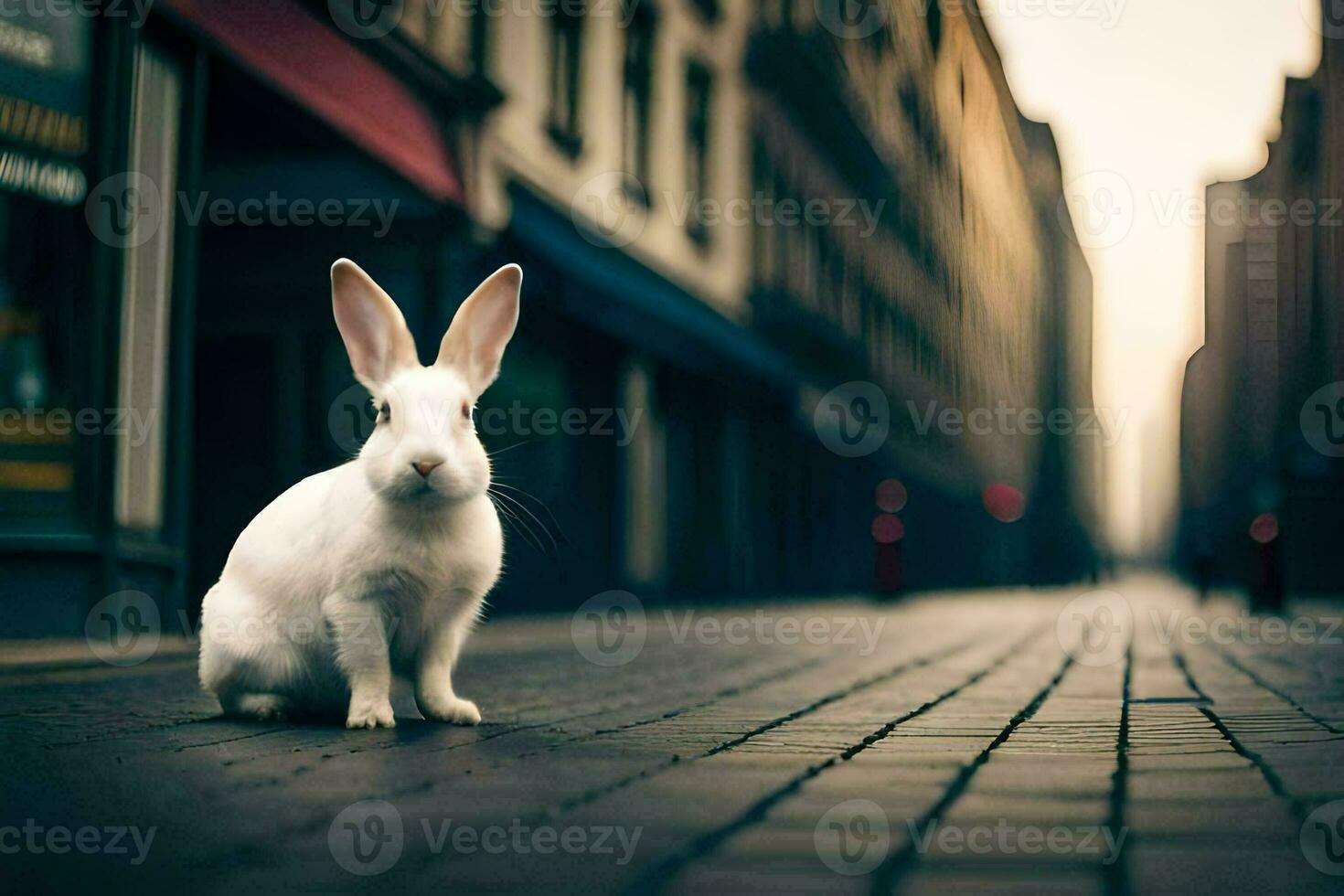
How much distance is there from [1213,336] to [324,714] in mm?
88556

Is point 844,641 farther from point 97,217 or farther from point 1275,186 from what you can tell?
point 1275,186

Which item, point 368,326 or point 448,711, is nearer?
point 368,326

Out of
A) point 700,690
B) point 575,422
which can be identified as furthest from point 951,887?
point 575,422

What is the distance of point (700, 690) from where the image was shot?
293 inches

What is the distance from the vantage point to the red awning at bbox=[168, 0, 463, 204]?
1066 centimetres
